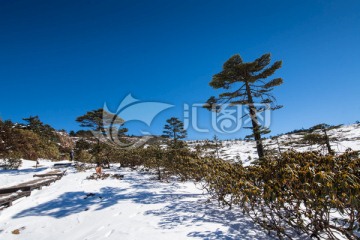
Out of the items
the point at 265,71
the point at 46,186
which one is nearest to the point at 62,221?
the point at 46,186

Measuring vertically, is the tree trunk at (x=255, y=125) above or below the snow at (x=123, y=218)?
above

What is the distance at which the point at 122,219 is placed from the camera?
4.68 m

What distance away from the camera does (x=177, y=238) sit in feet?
11.7

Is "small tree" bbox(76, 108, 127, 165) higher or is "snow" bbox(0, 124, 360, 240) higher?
"small tree" bbox(76, 108, 127, 165)

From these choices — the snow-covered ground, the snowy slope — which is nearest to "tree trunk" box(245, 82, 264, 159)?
the snowy slope

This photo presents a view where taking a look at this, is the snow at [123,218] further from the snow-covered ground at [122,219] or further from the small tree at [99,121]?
the small tree at [99,121]

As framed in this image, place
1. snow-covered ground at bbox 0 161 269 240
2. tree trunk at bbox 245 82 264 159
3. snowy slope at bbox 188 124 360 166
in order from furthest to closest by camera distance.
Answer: snowy slope at bbox 188 124 360 166, tree trunk at bbox 245 82 264 159, snow-covered ground at bbox 0 161 269 240

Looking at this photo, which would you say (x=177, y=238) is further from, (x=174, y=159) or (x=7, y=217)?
(x=174, y=159)

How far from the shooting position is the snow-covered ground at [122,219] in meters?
3.88

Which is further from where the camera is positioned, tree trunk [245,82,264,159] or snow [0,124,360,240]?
tree trunk [245,82,264,159]

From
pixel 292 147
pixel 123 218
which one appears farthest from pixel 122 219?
pixel 292 147

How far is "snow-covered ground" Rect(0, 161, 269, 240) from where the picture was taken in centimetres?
388

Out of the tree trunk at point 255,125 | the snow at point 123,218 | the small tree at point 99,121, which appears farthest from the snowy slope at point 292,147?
the small tree at point 99,121

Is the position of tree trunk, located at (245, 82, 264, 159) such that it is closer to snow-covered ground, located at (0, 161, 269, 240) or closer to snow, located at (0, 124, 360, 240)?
snow, located at (0, 124, 360, 240)
